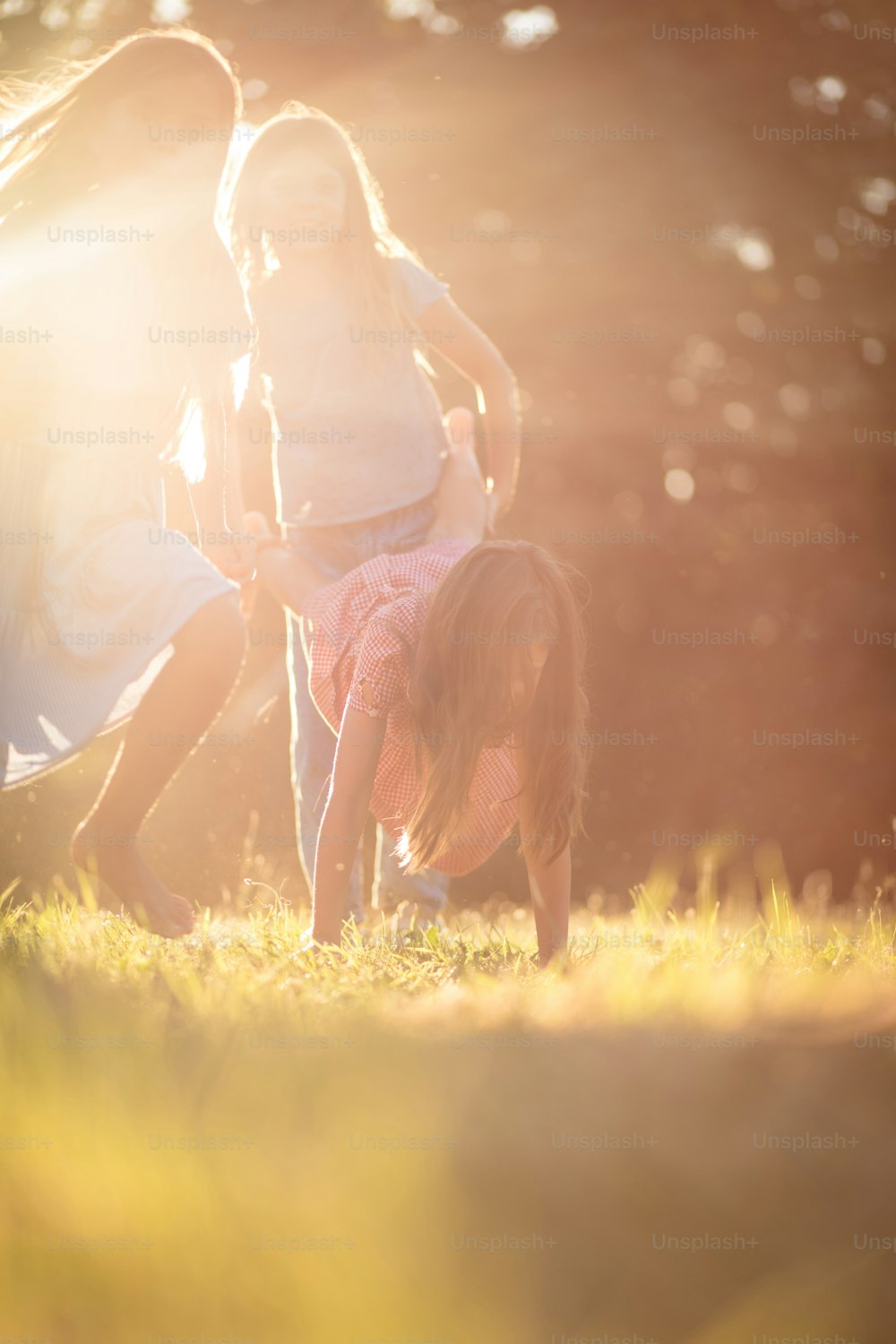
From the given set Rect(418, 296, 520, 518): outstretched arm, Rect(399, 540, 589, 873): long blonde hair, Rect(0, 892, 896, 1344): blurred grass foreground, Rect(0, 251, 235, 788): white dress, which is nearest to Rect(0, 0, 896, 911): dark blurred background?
Rect(418, 296, 520, 518): outstretched arm

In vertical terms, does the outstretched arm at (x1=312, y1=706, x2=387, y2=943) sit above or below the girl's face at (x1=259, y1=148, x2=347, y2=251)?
below

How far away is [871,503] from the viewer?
11.5 ft

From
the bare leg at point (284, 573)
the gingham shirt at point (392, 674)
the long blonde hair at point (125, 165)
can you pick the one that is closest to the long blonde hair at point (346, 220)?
the long blonde hair at point (125, 165)

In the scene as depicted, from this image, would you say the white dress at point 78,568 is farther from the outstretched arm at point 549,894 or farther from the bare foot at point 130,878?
the outstretched arm at point 549,894

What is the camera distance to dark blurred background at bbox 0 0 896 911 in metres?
2.96

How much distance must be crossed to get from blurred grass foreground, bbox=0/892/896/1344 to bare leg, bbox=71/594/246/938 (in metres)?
0.62

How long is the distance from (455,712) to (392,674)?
0.17m

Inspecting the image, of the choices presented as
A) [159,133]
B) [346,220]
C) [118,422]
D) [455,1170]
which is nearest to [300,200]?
[346,220]

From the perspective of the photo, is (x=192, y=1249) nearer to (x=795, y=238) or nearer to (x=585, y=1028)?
(x=585, y=1028)

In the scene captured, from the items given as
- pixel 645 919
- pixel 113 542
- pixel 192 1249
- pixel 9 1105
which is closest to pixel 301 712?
pixel 113 542

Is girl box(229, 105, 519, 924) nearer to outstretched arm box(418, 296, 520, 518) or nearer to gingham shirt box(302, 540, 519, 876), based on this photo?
outstretched arm box(418, 296, 520, 518)

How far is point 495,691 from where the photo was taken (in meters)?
2.34

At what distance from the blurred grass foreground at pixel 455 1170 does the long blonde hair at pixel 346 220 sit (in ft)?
5.99

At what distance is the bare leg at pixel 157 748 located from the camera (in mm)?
2285
